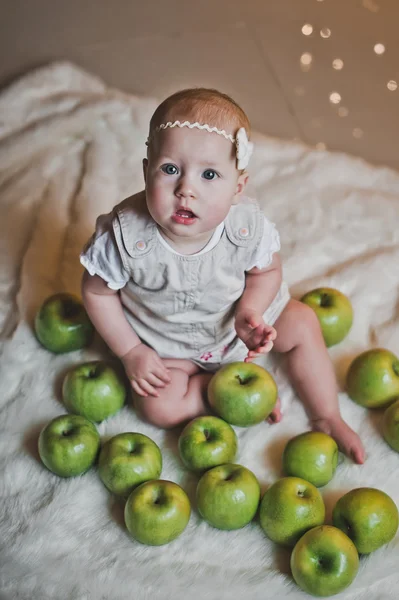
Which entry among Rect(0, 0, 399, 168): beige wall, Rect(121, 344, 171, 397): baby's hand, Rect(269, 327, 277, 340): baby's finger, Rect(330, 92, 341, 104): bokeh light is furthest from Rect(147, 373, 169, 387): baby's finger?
Rect(330, 92, 341, 104): bokeh light

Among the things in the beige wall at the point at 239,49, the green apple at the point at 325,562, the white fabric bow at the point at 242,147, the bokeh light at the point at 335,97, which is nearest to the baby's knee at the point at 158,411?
the green apple at the point at 325,562

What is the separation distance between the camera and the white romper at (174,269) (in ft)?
3.97

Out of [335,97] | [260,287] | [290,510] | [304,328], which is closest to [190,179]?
[260,287]

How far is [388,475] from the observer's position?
1.26 metres

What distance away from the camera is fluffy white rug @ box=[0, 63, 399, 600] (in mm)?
1123

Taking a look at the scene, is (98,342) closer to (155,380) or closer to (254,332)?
(155,380)

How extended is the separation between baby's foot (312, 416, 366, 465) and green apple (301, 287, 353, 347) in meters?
0.19

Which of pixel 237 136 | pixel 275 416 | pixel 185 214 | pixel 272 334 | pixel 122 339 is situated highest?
pixel 237 136

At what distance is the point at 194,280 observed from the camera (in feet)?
4.05

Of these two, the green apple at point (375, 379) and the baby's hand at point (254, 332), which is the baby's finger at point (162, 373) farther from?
the green apple at point (375, 379)

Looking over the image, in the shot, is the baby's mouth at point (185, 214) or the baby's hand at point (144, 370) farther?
the baby's hand at point (144, 370)

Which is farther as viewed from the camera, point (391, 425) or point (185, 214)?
point (391, 425)

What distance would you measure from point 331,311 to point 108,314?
438 mm

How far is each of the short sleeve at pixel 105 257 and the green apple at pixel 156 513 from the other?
1.11 ft
